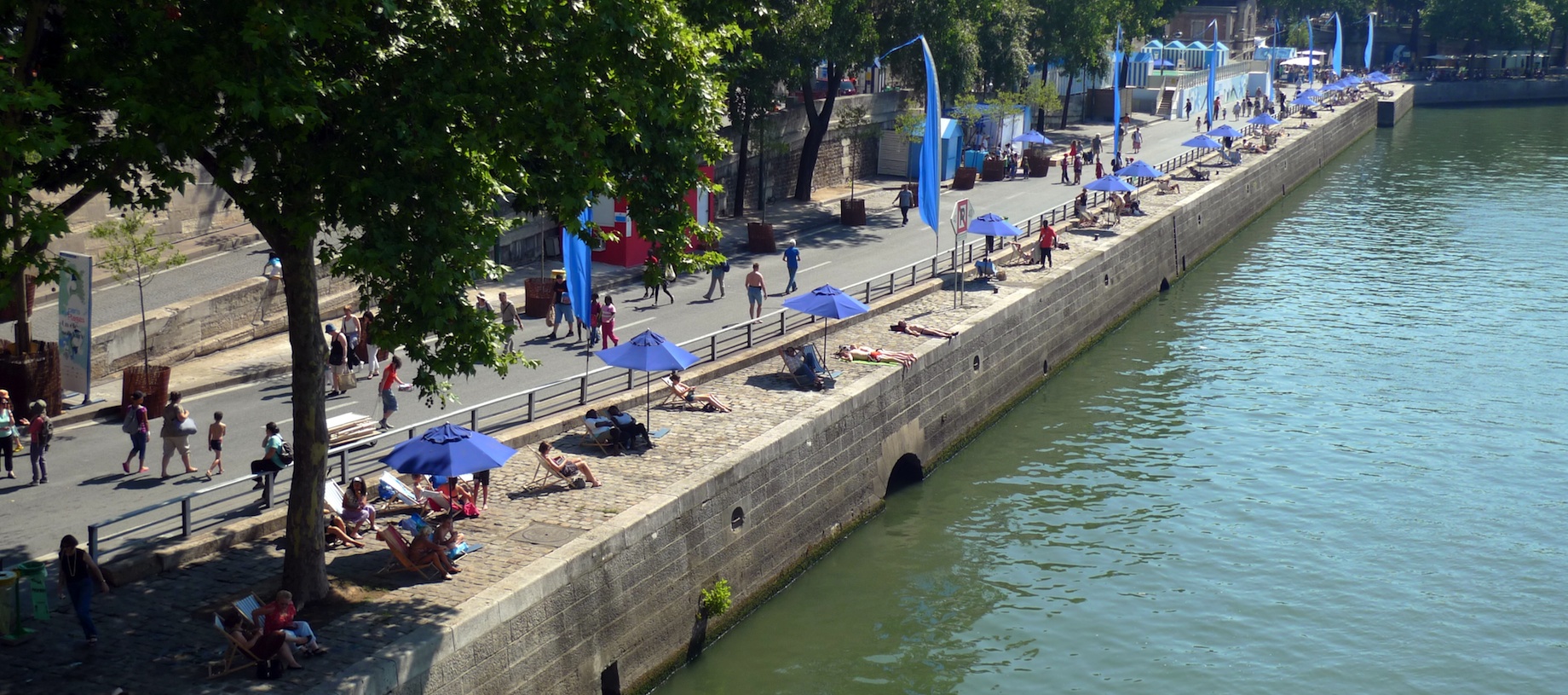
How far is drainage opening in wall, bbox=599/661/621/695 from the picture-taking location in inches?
746

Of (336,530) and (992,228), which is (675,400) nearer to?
(336,530)

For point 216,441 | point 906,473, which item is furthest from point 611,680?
point 906,473

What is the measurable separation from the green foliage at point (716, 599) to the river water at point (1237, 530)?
629 millimetres

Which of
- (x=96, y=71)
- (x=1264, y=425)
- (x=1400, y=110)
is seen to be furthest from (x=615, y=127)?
(x=1400, y=110)

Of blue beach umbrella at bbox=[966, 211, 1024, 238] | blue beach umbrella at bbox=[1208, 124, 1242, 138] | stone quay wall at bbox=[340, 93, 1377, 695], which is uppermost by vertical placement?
blue beach umbrella at bbox=[1208, 124, 1242, 138]

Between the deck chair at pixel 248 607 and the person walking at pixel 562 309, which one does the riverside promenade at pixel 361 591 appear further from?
the person walking at pixel 562 309

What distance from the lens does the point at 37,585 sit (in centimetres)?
1603

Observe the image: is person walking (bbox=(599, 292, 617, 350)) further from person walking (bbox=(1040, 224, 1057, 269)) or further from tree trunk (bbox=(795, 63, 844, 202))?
tree trunk (bbox=(795, 63, 844, 202))

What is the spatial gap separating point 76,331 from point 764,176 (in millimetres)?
30007

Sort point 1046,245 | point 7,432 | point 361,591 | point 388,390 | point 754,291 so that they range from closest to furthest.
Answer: point 361,591 < point 7,432 < point 388,390 < point 754,291 < point 1046,245

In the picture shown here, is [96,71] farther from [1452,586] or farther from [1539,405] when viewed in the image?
[1539,405]

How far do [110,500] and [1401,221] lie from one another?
59.0 meters

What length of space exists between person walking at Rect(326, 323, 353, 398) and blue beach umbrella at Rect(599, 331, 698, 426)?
21.3ft

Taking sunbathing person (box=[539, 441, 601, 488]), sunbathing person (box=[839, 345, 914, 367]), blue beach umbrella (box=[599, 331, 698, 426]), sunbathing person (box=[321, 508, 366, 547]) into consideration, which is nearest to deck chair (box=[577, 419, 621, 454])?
blue beach umbrella (box=[599, 331, 698, 426])
